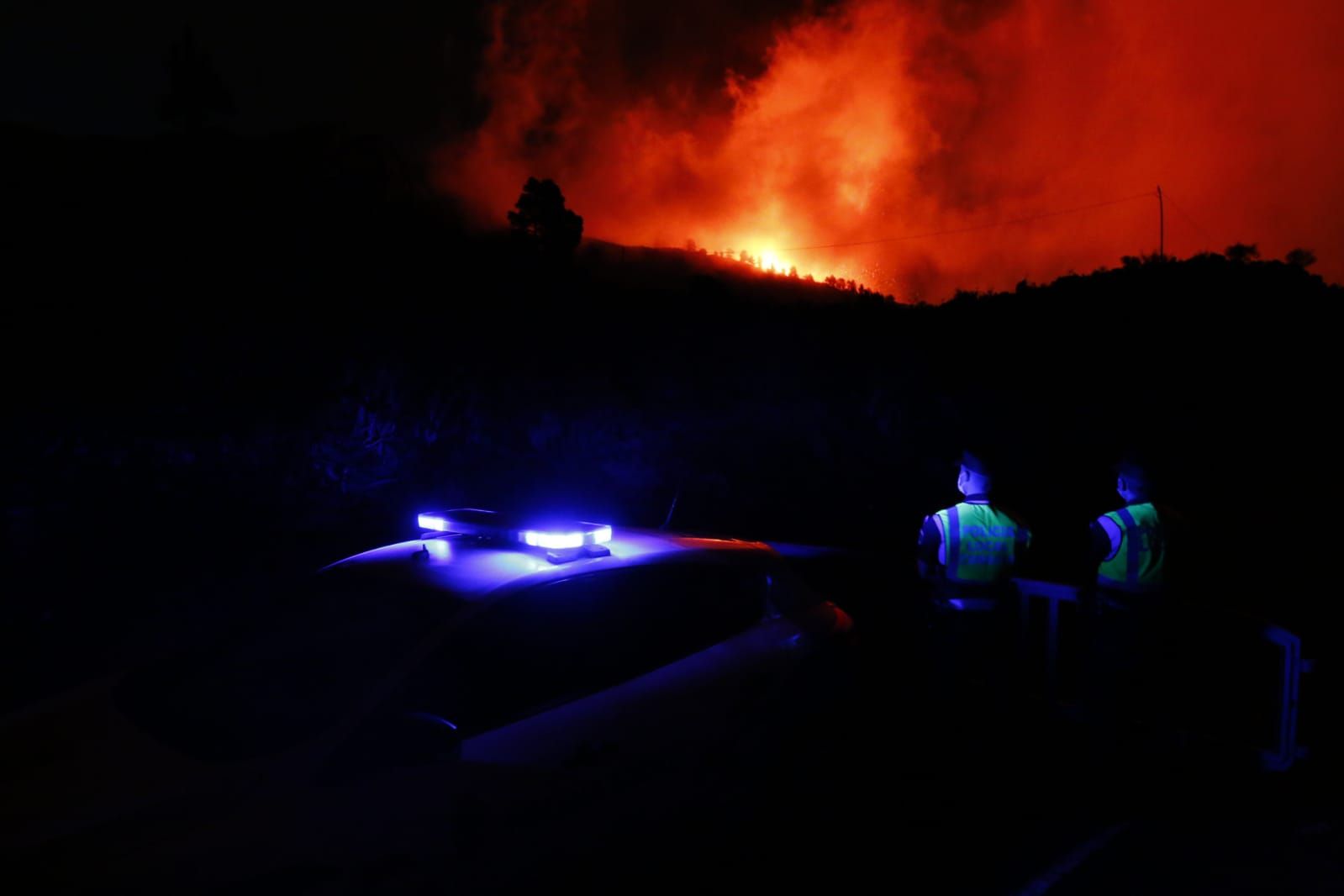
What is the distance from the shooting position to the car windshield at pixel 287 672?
2.67 metres

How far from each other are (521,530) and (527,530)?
0.11 feet

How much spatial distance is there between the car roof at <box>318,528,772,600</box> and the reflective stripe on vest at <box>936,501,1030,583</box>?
1.65 meters

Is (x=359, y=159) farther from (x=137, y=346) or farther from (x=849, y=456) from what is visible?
(x=849, y=456)

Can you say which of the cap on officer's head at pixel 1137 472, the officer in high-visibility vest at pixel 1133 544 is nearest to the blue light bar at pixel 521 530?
the officer in high-visibility vest at pixel 1133 544

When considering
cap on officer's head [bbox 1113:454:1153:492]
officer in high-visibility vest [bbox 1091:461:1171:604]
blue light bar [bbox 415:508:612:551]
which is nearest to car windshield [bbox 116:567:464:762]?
blue light bar [bbox 415:508:612:551]

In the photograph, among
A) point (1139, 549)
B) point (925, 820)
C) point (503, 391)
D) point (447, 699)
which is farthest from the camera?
point (503, 391)

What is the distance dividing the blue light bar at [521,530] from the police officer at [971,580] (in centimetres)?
244

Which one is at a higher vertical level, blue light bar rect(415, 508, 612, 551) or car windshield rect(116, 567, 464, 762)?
blue light bar rect(415, 508, 612, 551)

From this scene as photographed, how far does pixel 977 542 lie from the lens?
4988 mm

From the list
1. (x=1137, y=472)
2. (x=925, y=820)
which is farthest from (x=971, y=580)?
(x=925, y=820)

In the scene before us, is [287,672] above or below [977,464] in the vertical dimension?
below

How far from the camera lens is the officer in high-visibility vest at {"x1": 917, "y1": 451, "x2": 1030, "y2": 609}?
4977mm

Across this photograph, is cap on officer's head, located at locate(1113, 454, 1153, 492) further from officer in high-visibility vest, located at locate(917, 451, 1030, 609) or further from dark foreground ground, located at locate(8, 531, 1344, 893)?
dark foreground ground, located at locate(8, 531, 1344, 893)

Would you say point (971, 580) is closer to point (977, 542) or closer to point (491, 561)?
point (977, 542)
